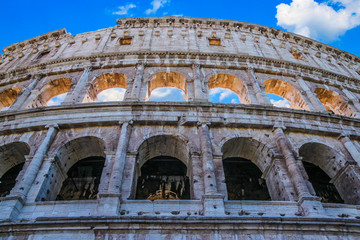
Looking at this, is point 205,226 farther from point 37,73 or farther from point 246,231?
point 37,73

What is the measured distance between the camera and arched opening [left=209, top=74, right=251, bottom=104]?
43.1 ft

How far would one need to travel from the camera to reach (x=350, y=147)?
9.82m

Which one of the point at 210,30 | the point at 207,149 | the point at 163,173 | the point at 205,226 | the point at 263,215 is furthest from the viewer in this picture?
the point at 210,30

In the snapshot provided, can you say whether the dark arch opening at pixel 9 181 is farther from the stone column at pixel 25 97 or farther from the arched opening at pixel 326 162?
the arched opening at pixel 326 162

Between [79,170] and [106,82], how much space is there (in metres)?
4.56

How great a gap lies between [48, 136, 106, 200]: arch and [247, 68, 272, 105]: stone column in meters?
6.83

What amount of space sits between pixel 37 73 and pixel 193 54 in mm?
8103

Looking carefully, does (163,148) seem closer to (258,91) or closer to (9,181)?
(258,91)

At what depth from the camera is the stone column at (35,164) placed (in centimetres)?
782

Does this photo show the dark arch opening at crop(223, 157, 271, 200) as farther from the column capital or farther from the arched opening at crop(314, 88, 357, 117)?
the column capital

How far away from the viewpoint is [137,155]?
895cm

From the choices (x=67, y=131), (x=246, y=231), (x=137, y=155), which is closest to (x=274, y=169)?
(x=246, y=231)

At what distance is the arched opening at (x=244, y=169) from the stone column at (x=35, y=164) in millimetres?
6113

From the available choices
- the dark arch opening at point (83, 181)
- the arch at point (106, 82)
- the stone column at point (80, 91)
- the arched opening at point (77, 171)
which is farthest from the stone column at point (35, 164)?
the arch at point (106, 82)
